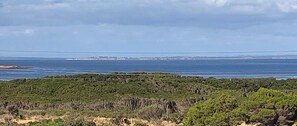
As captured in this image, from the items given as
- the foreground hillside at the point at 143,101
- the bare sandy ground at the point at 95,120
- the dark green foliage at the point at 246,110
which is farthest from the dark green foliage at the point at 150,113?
the dark green foliage at the point at 246,110

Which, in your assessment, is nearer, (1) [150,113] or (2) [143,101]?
(1) [150,113]

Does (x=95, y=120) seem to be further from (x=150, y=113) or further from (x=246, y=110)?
(x=246, y=110)

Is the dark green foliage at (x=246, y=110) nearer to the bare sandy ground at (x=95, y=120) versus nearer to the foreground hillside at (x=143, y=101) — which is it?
the foreground hillside at (x=143, y=101)

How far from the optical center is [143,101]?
122ft

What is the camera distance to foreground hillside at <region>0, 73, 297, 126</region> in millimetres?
26469

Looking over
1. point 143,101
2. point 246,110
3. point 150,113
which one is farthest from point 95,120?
point 246,110

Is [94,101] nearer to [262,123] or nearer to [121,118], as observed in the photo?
[121,118]

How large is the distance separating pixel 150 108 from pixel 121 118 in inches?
83.4

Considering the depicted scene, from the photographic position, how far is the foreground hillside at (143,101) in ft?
86.8

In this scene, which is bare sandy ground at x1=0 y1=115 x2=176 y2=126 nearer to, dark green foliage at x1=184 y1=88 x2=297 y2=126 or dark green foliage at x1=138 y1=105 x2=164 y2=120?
dark green foliage at x1=138 y1=105 x2=164 y2=120

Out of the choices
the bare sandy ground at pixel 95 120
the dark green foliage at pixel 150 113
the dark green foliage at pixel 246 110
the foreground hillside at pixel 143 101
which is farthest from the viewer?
the dark green foliage at pixel 150 113

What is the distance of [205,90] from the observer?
45.2m

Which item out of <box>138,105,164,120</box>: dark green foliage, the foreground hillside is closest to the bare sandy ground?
the foreground hillside

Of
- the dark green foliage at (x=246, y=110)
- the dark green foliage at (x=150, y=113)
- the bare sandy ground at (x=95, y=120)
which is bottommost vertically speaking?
the bare sandy ground at (x=95, y=120)
